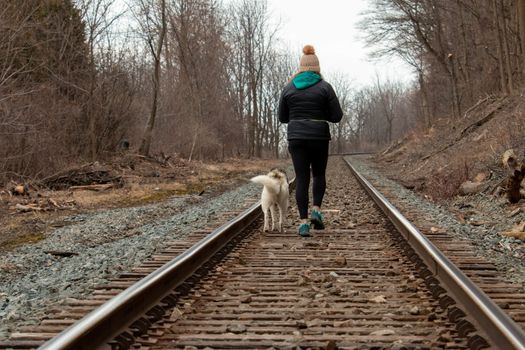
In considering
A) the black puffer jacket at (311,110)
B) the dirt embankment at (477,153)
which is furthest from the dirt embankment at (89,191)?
the dirt embankment at (477,153)

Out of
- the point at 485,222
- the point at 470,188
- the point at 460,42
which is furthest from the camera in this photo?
the point at 460,42

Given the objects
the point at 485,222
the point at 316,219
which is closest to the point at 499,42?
the point at 485,222

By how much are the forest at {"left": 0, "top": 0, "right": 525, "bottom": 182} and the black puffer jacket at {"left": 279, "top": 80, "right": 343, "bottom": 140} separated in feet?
27.2

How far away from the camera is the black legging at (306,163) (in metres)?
7.07

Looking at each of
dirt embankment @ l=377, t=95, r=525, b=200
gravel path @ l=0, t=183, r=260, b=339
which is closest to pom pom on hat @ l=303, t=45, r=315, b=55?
gravel path @ l=0, t=183, r=260, b=339

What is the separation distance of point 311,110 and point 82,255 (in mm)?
3252

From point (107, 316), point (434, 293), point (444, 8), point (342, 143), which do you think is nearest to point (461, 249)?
point (434, 293)

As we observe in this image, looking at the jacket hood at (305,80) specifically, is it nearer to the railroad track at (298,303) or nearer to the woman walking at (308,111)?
the woman walking at (308,111)

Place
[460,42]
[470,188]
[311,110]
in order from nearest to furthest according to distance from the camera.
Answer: [311,110], [470,188], [460,42]

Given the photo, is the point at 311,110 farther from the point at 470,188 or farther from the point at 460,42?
the point at 460,42

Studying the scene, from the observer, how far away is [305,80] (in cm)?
696

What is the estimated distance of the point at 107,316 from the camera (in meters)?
3.16

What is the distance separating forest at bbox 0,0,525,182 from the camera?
14805mm

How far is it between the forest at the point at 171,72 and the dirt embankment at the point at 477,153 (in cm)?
168
